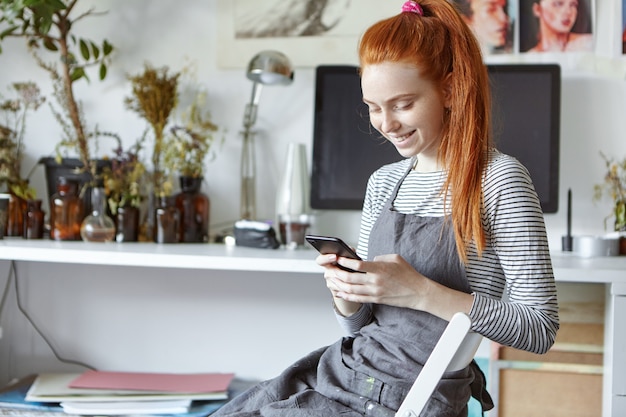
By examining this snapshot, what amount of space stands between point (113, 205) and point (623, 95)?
4.60 ft

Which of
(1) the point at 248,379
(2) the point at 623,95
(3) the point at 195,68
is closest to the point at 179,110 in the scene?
(3) the point at 195,68

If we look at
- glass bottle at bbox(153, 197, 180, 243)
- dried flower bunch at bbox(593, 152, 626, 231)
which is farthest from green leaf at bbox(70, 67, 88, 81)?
dried flower bunch at bbox(593, 152, 626, 231)

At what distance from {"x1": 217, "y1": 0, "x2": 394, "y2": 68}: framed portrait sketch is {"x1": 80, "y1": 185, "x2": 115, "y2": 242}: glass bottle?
525mm

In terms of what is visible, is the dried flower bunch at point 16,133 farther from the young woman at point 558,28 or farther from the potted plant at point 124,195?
the young woman at point 558,28

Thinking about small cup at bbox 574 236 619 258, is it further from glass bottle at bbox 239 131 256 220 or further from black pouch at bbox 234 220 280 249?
glass bottle at bbox 239 131 256 220

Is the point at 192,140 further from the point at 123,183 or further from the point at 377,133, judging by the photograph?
the point at 377,133

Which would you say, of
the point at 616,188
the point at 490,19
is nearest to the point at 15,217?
the point at 490,19

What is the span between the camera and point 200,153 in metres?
2.20

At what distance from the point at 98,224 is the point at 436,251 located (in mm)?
1223

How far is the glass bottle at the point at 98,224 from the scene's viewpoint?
212cm

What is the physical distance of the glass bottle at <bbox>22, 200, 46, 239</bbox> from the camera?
2.20 meters

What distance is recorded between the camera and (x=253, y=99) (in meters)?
2.19

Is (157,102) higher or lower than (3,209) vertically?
higher

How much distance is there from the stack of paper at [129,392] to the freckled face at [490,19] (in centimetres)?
119
